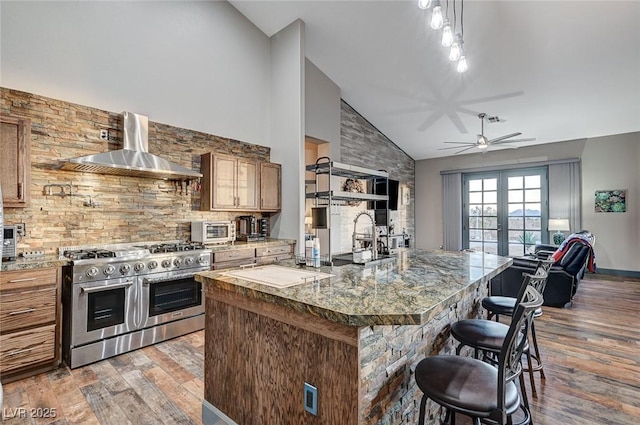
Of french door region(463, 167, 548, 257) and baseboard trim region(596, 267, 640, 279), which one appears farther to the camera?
french door region(463, 167, 548, 257)

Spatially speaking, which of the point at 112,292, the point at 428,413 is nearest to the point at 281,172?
the point at 112,292

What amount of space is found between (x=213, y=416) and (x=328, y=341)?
112 centimetres

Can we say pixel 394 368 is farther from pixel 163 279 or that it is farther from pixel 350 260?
pixel 163 279

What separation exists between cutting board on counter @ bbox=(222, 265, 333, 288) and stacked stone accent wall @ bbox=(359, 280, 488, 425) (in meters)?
0.52

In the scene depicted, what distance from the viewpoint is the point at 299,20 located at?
4.70 m

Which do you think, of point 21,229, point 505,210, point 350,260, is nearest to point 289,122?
point 350,260

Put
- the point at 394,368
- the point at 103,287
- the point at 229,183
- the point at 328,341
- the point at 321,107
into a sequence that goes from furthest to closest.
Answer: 1. the point at 321,107
2. the point at 229,183
3. the point at 103,287
4. the point at 394,368
5. the point at 328,341

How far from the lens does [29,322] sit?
2.58 meters

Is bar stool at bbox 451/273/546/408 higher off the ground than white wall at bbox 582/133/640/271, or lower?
lower

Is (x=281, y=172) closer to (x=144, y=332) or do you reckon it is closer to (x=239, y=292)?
(x=144, y=332)

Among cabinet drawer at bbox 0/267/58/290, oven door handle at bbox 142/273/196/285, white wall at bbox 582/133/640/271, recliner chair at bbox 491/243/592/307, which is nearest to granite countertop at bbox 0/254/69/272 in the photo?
cabinet drawer at bbox 0/267/58/290

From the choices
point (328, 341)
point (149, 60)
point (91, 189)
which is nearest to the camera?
point (328, 341)

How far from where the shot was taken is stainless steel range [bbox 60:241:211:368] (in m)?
2.80

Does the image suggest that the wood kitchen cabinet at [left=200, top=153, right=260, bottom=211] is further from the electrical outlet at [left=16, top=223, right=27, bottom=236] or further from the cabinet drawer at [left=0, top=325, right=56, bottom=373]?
the cabinet drawer at [left=0, top=325, right=56, bottom=373]
